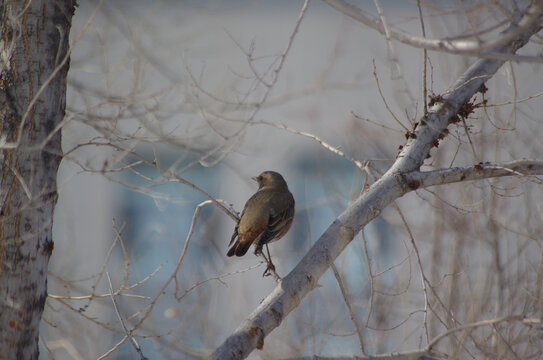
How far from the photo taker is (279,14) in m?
11.4

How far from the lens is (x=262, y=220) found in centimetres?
537

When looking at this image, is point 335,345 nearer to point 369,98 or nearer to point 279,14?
point 369,98

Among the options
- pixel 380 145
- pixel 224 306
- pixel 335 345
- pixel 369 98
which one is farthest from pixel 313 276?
pixel 369 98

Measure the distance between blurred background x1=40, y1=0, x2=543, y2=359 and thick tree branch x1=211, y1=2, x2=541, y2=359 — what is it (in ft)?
4.88

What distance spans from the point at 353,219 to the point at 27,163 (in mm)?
A: 1927

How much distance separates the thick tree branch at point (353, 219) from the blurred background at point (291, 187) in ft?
4.88

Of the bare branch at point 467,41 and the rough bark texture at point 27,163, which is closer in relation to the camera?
the bare branch at point 467,41

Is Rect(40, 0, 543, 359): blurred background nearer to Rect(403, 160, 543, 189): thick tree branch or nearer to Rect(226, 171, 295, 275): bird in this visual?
Rect(226, 171, 295, 275): bird

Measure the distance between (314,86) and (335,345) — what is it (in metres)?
4.34

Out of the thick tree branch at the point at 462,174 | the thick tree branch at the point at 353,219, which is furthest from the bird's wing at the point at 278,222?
the thick tree branch at the point at 462,174

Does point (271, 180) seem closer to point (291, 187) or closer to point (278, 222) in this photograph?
point (278, 222)

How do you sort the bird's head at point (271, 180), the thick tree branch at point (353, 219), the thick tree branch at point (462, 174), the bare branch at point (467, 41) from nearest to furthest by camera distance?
the bare branch at point (467, 41), the thick tree branch at point (353, 219), the thick tree branch at point (462, 174), the bird's head at point (271, 180)

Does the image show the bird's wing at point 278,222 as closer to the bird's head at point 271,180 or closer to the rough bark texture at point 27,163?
the bird's head at point 271,180

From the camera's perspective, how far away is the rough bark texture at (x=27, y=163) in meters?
3.39
